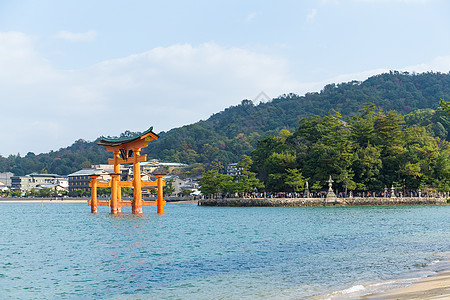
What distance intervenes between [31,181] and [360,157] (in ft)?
357

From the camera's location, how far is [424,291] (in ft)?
38.1

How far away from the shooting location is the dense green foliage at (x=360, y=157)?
72.1 m

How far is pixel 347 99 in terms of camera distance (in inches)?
7835

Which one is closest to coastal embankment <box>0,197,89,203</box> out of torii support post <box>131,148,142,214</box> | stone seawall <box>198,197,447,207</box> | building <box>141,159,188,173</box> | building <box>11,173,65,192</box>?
building <box>11,173,65,192</box>

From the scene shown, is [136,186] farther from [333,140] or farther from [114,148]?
[333,140]

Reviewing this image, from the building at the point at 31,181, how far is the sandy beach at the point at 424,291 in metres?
144

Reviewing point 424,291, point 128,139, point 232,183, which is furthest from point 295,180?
point 424,291

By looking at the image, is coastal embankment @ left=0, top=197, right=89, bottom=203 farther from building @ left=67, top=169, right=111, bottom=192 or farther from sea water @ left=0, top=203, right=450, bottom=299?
sea water @ left=0, top=203, right=450, bottom=299

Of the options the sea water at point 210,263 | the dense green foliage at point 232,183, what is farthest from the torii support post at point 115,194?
the dense green foliage at point 232,183

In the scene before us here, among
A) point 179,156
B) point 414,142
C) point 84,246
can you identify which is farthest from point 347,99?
point 84,246

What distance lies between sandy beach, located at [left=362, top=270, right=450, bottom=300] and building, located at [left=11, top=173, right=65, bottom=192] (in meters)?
144

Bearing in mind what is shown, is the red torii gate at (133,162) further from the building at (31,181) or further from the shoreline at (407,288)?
the building at (31,181)

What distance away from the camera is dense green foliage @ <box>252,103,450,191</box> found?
72.1 metres

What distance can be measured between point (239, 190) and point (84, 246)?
5332 cm
